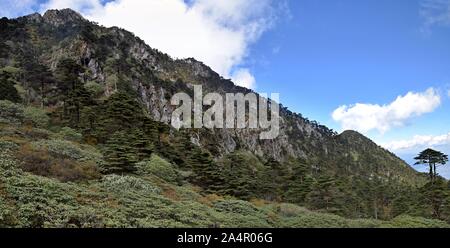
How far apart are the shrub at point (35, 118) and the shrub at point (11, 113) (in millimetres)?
672

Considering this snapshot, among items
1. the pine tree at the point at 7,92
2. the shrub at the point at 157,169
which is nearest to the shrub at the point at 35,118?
the pine tree at the point at 7,92

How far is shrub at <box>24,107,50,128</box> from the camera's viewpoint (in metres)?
49.0

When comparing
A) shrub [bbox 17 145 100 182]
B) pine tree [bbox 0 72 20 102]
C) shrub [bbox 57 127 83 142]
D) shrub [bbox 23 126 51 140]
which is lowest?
shrub [bbox 17 145 100 182]

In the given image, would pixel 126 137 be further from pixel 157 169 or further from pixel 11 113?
pixel 11 113

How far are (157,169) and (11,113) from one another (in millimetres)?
21126

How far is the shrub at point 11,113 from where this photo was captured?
45.4 metres

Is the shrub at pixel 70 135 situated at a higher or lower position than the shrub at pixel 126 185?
higher

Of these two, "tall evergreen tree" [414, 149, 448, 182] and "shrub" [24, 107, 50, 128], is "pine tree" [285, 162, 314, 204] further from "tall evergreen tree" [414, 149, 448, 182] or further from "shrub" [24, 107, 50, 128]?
"shrub" [24, 107, 50, 128]

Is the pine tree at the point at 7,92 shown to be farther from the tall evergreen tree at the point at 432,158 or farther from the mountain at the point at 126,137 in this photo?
the tall evergreen tree at the point at 432,158

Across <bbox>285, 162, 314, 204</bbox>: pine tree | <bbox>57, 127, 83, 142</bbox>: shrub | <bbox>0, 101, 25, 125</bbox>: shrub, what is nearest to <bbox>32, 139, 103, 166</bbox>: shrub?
<bbox>57, 127, 83, 142</bbox>: shrub

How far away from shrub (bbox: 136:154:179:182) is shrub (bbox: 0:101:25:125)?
1554 cm

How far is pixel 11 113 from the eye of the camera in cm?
4812

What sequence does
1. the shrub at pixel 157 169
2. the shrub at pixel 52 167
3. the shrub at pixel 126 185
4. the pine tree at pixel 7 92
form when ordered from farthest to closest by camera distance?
the pine tree at pixel 7 92, the shrub at pixel 157 169, the shrub at pixel 126 185, the shrub at pixel 52 167

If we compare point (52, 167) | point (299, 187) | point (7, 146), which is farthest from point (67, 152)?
point (299, 187)
